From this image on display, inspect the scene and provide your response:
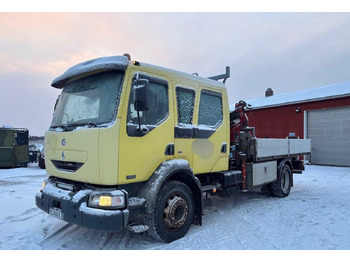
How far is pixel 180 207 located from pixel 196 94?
1.98 metres

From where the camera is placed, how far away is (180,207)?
13.3ft

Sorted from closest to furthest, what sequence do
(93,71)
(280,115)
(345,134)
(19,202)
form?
(93,71), (19,202), (345,134), (280,115)

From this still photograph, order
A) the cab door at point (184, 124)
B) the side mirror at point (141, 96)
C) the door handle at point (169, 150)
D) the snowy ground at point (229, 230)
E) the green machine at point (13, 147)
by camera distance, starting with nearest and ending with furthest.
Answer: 1. the side mirror at point (141, 96)
2. the snowy ground at point (229, 230)
3. the door handle at point (169, 150)
4. the cab door at point (184, 124)
5. the green machine at point (13, 147)

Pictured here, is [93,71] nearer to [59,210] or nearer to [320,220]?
[59,210]

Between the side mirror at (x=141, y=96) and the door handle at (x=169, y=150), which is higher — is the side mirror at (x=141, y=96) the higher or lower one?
the higher one

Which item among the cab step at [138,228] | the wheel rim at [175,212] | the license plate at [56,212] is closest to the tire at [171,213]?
the wheel rim at [175,212]

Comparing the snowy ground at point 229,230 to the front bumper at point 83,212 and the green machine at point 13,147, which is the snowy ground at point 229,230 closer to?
the front bumper at point 83,212

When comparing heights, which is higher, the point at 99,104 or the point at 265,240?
the point at 99,104

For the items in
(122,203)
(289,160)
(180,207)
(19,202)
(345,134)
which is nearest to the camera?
(122,203)

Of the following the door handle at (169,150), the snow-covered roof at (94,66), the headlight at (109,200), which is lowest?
the headlight at (109,200)

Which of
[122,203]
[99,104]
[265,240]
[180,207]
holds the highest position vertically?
[99,104]

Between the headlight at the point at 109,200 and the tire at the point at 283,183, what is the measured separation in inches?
198

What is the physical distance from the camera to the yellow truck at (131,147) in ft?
10.9

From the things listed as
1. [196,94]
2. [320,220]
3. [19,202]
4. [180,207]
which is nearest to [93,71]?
[196,94]
